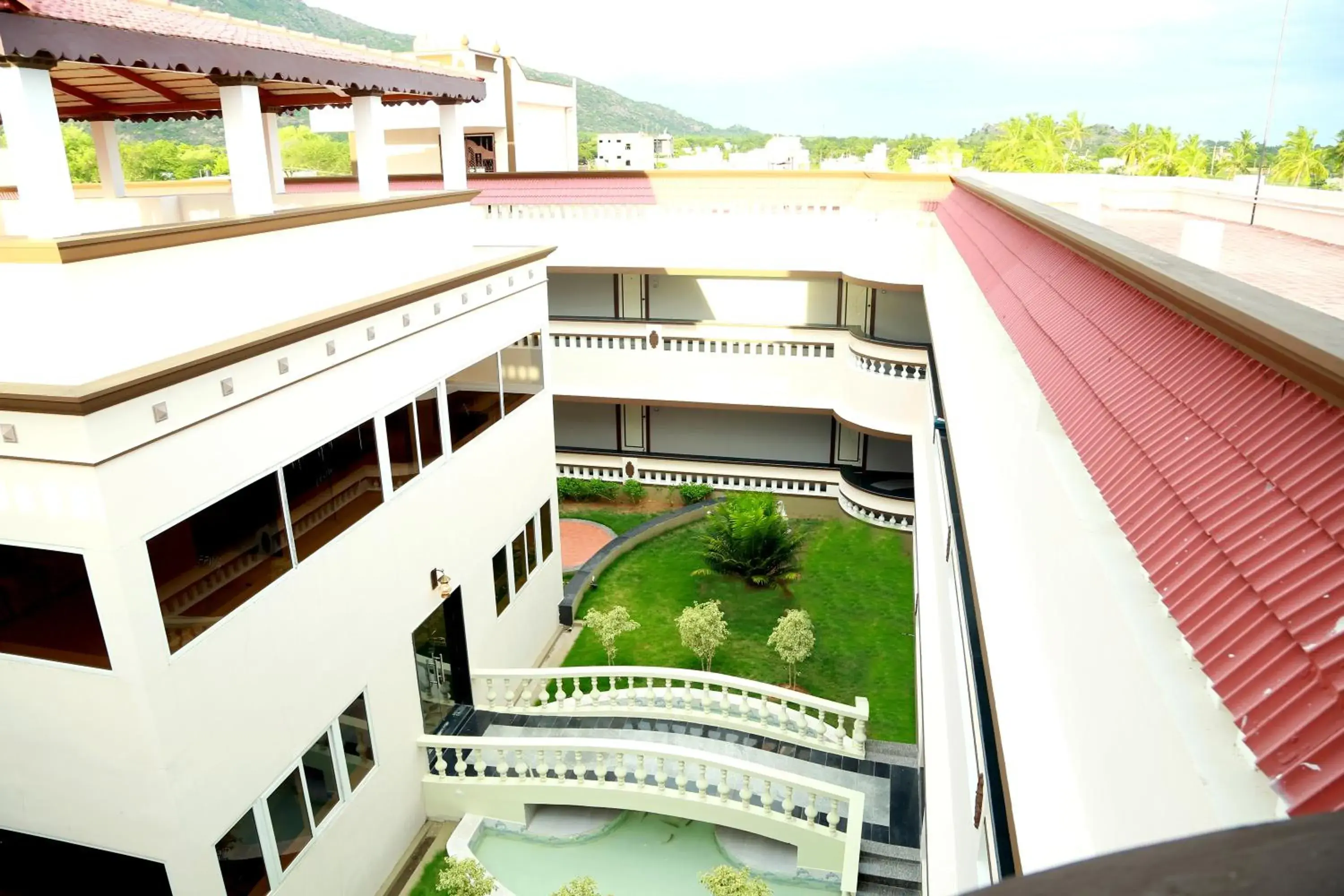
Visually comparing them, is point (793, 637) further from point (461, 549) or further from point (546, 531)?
point (461, 549)

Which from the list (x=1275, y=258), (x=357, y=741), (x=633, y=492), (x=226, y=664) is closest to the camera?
(x=226, y=664)

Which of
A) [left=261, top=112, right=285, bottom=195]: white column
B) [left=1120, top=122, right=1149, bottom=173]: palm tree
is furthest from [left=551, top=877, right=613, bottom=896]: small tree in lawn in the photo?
[left=1120, top=122, right=1149, bottom=173]: palm tree

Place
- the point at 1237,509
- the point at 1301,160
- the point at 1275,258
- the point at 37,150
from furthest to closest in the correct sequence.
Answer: the point at 1301,160, the point at 1275,258, the point at 37,150, the point at 1237,509

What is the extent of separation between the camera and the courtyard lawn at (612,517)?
20781 millimetres

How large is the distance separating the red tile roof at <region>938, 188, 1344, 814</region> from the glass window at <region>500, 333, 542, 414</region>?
9.45m

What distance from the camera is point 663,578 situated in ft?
58.2

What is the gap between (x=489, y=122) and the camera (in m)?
31.1

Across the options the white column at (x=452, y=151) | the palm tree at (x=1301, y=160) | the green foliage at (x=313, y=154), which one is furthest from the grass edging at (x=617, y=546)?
the green foliage at (x=313, y=154)

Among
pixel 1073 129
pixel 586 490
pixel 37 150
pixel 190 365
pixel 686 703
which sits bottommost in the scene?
pixel 586 490

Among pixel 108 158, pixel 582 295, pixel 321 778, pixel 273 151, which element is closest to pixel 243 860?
pixel 321 778

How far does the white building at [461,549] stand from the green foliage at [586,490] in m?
6.76

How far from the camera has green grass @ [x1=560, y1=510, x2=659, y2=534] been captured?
20750 mm

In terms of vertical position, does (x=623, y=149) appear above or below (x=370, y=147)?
above

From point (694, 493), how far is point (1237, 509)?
18948 millimetres
